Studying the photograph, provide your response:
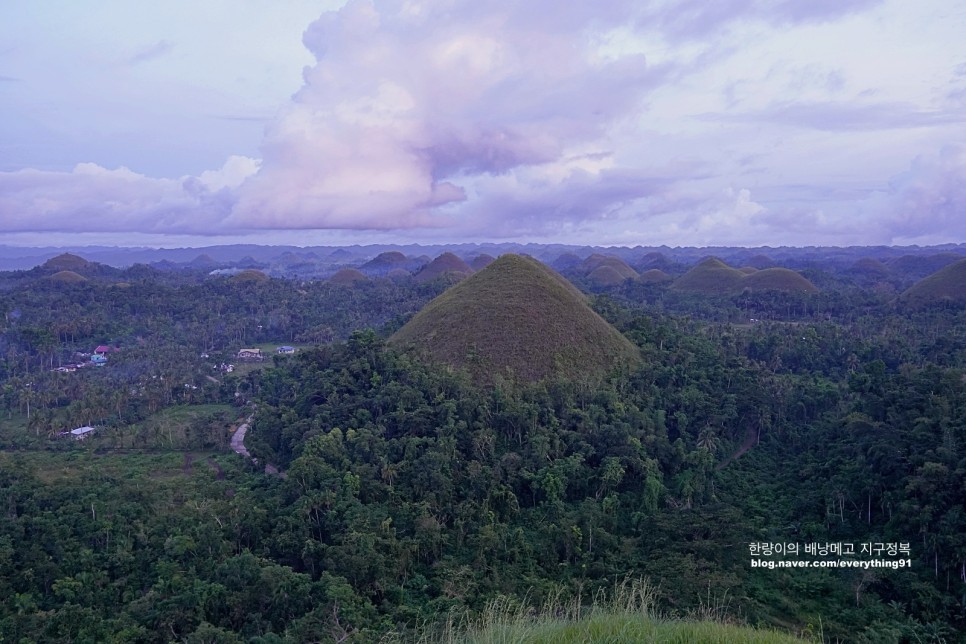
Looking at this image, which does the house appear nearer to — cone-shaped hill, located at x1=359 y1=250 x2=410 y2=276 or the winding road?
the winding road

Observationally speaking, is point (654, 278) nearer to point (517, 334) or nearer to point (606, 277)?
point (606, 277)

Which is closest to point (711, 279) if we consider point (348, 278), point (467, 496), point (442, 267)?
point (442, 267)

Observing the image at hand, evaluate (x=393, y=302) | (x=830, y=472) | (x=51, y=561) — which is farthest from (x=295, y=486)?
(x=393, y=302)

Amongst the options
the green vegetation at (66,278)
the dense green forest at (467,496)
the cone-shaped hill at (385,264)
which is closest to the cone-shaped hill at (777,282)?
the dense green forest at (467,496)

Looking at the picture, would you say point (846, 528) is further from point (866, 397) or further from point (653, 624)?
point (653, 624)

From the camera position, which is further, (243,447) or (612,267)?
(612,267)
